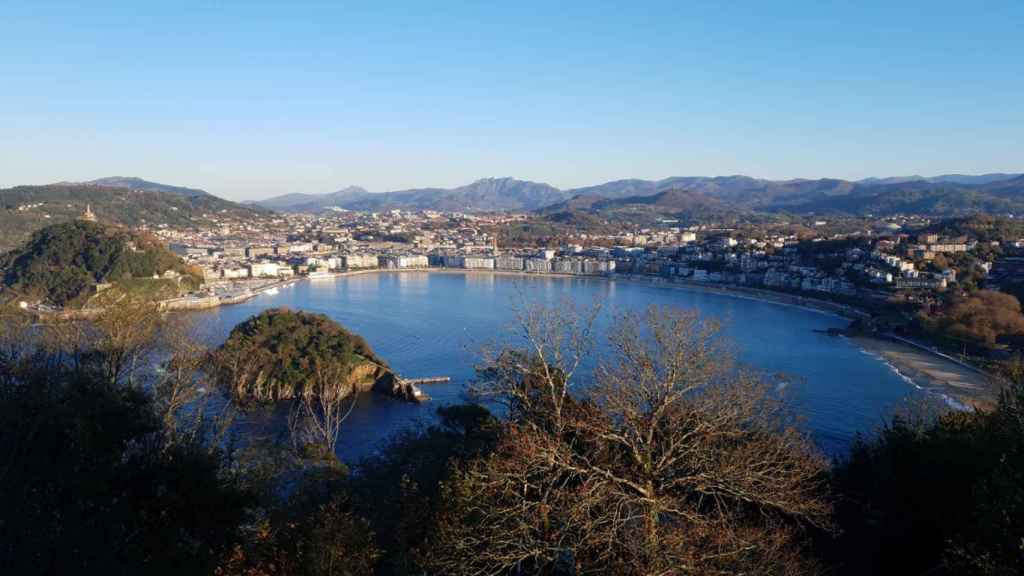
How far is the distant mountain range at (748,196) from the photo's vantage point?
139 feet

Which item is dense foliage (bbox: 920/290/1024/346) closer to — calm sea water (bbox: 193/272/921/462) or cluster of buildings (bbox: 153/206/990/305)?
calm sea water (bbox: 193/272/921/462)

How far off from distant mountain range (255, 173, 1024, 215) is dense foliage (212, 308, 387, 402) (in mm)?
37938

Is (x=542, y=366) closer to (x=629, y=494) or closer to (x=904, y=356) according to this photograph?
(x=629, y=494)

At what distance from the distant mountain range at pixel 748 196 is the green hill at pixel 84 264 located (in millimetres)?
37666

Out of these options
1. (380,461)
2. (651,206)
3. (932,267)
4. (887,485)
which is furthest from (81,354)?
(651,206)

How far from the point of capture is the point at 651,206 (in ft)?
173

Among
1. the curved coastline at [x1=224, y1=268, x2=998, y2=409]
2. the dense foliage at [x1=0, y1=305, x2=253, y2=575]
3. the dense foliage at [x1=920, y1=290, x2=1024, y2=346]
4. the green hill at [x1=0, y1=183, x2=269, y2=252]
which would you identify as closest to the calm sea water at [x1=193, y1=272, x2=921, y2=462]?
the curved coastline at [x1=224, y1=268, x2=998, y2=409]

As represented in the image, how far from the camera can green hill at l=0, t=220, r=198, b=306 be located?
12.5 metres

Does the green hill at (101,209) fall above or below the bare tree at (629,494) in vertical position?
above

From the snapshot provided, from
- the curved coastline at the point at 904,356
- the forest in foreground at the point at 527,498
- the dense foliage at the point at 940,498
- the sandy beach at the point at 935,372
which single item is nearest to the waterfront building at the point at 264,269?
the curved coastline at the point at 904,356

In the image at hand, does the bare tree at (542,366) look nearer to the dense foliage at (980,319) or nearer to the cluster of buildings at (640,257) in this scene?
the dense foliage at (980,319)

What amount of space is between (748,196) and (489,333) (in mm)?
56402

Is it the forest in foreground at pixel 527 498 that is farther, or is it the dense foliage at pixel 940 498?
the dense foliage at pixel 940 498

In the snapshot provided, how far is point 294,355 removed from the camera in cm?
828
